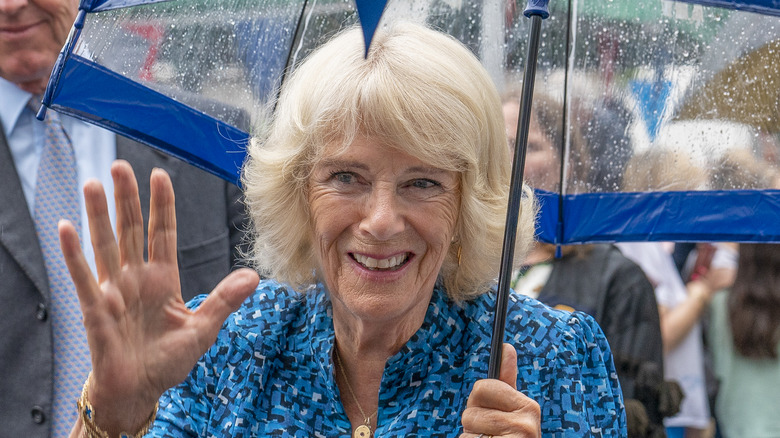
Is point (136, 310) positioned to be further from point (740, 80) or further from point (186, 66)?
point (740, 80)

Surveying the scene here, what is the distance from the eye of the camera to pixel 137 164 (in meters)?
3.28

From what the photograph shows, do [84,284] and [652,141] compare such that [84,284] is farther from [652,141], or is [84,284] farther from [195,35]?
[652,141]

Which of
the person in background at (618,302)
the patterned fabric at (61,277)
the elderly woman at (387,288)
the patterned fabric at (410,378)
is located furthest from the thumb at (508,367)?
the person in background at (618,302)

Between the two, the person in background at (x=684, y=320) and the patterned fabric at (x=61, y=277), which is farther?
the person in background at (x=684, y=320)

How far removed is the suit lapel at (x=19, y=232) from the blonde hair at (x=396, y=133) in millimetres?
828

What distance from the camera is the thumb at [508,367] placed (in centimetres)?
209

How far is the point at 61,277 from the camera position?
9.94 ft

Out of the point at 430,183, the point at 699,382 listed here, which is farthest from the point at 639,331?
the point at 430,183

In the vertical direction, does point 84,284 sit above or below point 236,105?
below

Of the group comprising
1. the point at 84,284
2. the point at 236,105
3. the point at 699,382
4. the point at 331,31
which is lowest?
the point at 84,284

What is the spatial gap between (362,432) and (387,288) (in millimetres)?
375

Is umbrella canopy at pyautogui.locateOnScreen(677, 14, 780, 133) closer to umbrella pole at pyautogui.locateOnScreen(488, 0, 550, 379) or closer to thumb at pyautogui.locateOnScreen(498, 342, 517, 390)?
umbrella pole at pyautogui.locateOnScreen(488, 0, 550, 379)

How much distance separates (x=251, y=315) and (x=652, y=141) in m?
1.16

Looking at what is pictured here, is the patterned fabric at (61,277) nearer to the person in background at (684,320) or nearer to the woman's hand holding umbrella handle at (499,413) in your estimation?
the woman's hand holding umbrella handle at (499,413)
